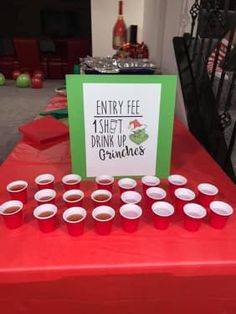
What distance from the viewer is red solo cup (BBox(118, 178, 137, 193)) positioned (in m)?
0.77

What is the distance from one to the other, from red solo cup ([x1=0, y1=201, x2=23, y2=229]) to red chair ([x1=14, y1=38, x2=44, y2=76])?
5.48m

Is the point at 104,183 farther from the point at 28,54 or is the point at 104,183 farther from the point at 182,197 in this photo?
the point at 28,54

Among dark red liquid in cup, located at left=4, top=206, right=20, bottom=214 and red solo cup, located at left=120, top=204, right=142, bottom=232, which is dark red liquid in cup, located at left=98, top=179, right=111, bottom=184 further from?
dark red liquid in cup, located at left=4, top=206, right=20, bottom=214

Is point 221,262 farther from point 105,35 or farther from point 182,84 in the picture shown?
point 105,35

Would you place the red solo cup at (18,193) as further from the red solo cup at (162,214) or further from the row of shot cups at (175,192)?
the red solo cup at (162,214)

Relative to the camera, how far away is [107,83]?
76 cm

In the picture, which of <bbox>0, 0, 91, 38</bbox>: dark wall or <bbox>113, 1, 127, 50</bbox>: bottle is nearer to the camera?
<bbox>113, 1, 127, 50</bbox>: bottle

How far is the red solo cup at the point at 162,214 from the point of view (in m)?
0.65

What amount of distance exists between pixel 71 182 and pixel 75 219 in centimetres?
16

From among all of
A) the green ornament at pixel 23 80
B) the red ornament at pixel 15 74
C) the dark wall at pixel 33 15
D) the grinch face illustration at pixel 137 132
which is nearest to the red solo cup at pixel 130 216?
the grinch face illustration at pixel 137 132

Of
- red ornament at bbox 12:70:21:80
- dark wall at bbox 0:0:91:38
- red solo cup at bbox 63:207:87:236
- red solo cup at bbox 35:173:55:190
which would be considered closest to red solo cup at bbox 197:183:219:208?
red solo cup at bbox 63:207:87:236

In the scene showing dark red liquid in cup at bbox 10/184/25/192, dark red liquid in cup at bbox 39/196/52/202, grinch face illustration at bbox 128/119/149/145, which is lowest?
dark red liquid in cup at bbox 39/196/52/202

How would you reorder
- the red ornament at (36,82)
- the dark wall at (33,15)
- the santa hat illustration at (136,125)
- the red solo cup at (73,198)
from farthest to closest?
the dark wall at (33,15) < the red ornament at (36,82) < the santa hat illustration at (136,125) < the red solo cup at (73,198)

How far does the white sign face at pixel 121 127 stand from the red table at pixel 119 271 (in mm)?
232
